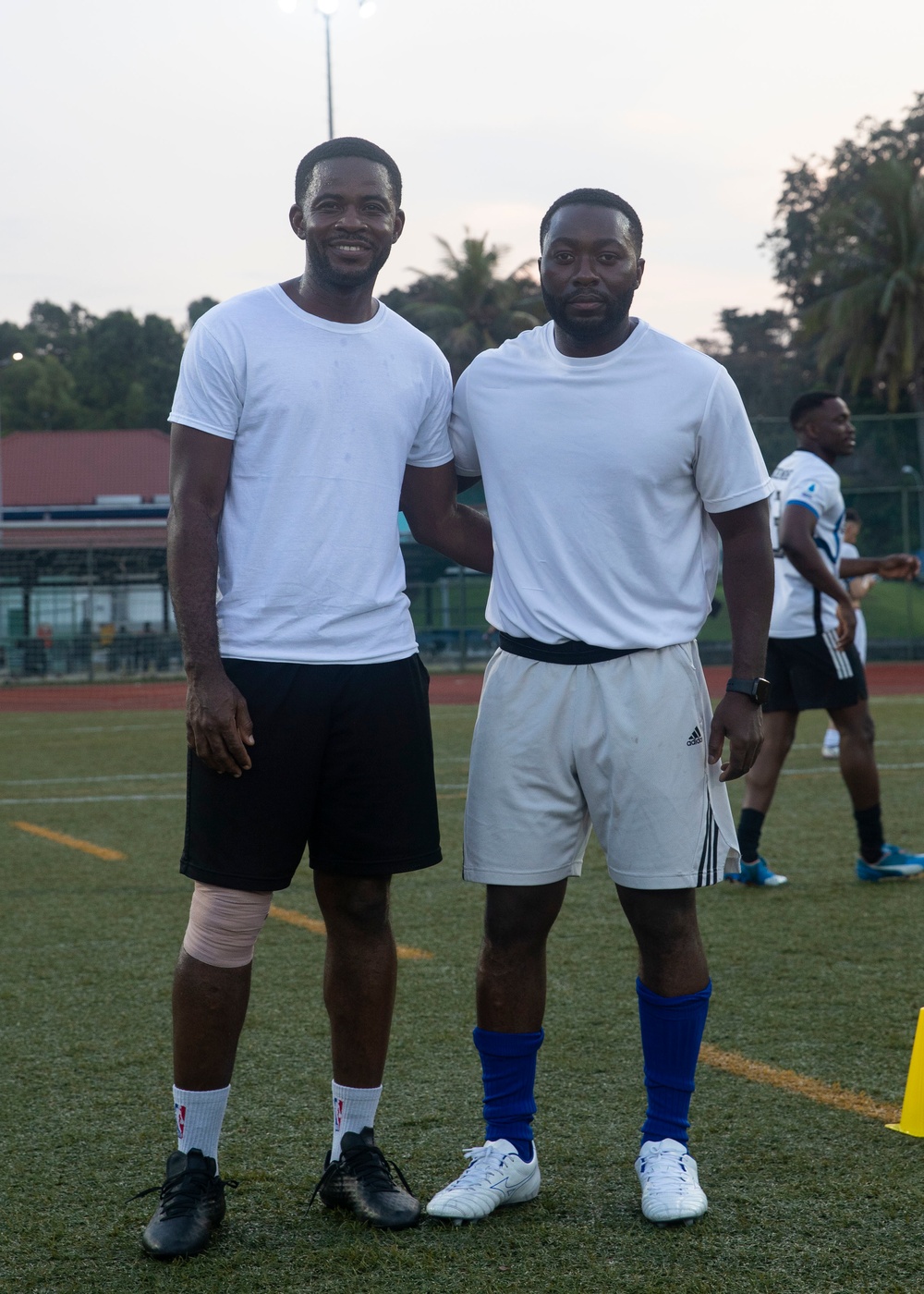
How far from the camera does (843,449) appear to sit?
6312 mm

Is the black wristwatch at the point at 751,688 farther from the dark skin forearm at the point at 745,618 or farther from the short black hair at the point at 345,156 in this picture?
the short black hair at the point at 345,156

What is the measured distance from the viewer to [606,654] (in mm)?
2916

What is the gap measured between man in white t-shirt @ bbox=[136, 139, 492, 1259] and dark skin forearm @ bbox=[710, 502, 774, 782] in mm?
647

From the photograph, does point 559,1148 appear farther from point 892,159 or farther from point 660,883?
point 892,159

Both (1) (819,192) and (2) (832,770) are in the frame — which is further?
(1) (819,192)

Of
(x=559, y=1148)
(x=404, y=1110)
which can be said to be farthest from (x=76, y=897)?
(x=559, y=1148)

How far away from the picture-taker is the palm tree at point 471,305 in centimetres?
4878

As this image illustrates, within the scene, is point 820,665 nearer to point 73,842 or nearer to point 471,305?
point 73,842

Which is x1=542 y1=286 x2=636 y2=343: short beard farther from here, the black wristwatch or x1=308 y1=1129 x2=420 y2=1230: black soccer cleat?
x1=308 y1=1129 x2=420 y2=1230: black soccer cleat

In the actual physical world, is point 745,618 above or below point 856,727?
above

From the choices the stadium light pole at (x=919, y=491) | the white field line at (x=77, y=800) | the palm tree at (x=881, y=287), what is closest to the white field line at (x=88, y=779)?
the white field line at (x=77, y=800)

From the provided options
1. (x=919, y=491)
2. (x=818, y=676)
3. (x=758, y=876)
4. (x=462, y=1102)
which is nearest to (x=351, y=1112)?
(x=462, y=1102)

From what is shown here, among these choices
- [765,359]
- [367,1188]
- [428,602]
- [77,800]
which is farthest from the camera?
[765,359]

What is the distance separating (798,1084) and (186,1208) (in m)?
1.63
